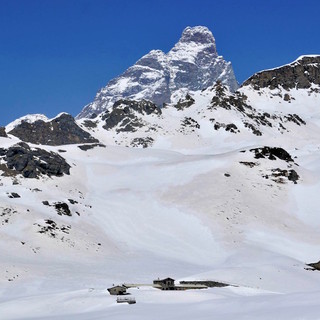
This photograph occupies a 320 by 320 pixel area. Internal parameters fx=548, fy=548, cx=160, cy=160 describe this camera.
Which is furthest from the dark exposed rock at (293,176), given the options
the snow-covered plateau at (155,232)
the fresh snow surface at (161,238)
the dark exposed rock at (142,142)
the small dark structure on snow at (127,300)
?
the dark exposed rock at (142,142)

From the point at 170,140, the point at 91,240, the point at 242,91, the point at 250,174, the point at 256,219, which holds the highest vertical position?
the point at 242,91

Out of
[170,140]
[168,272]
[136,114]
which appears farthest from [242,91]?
[168,272]

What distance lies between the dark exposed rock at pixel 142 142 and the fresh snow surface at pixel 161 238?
124 feet

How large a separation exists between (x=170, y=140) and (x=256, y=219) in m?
79.9

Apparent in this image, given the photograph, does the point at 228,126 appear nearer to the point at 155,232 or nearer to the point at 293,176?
the point at 293,176

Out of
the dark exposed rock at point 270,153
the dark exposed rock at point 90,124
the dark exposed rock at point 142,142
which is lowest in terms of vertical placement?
the dark exposed rock at point 270,153

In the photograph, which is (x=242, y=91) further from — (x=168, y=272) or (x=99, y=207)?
(x=168, y=272)

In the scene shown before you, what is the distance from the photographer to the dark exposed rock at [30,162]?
81.6m

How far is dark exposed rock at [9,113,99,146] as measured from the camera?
166m

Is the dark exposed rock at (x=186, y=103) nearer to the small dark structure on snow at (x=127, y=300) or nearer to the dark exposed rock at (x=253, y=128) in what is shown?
the dark exposed rock at (x=253, y=128)

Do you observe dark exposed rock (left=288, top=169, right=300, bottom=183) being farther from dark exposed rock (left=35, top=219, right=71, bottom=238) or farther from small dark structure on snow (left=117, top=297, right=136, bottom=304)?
small dark structure on snow (left=117, top=297, right=136, bottom=304)

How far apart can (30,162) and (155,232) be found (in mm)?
26162

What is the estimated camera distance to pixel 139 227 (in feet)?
226

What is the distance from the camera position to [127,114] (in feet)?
587
